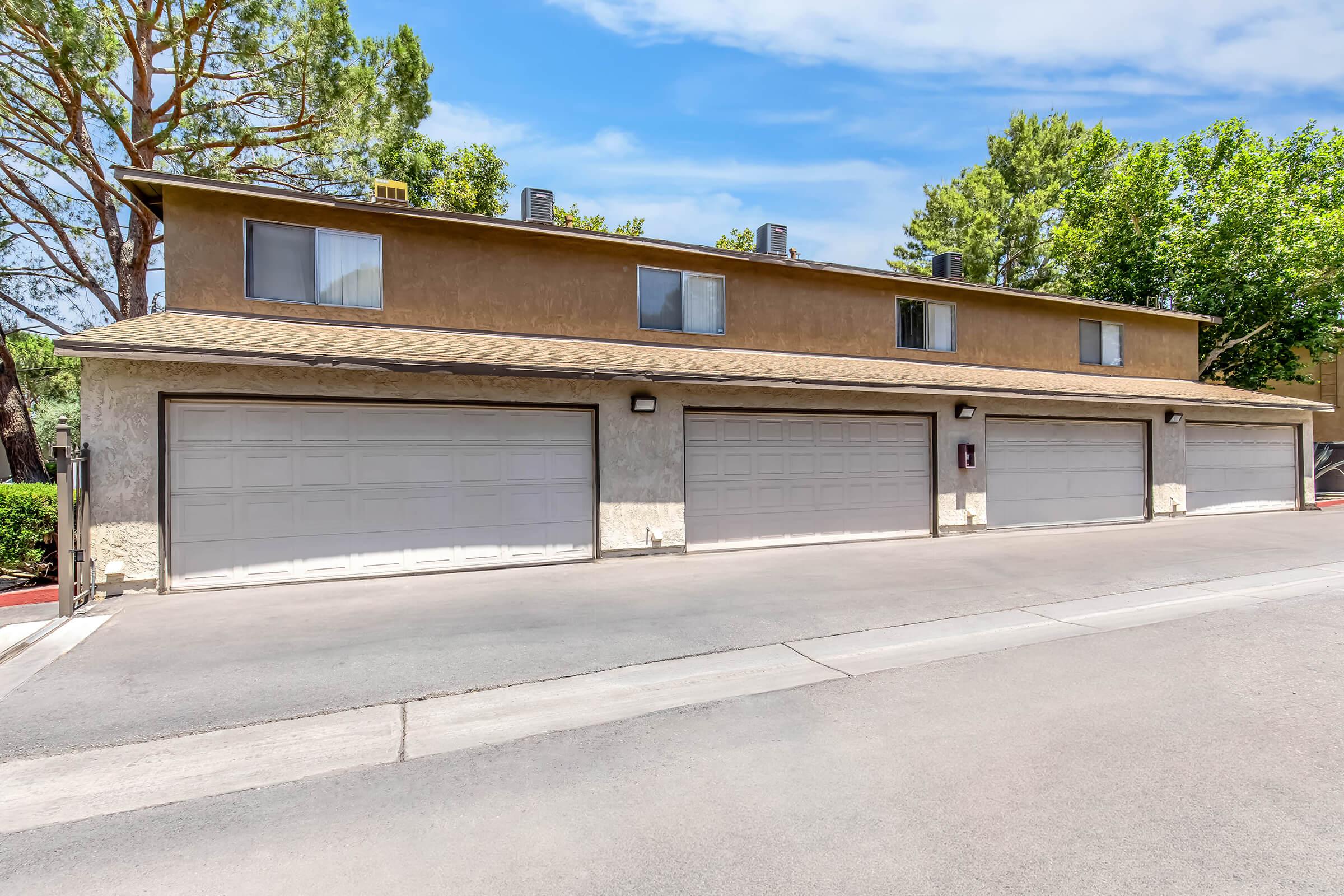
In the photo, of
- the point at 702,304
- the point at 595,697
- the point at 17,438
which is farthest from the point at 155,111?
the point at 595,697

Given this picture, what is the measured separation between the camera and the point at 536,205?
12414 mm

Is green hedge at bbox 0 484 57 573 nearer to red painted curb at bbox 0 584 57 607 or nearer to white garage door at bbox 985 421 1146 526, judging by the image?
red painted curb at bbox 0 584 57 607

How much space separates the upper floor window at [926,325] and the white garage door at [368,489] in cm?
758

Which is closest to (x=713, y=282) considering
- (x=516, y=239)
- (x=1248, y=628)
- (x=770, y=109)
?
(x=516, y=239)

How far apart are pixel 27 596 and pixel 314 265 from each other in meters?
5.42

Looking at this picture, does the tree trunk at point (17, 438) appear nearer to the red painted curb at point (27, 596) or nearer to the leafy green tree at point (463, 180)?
the red painted curb at point (27, 596)

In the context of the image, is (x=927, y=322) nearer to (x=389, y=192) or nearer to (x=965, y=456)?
(x=965, y=456)

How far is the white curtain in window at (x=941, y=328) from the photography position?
14.4 meters

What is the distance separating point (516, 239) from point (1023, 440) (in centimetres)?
1063

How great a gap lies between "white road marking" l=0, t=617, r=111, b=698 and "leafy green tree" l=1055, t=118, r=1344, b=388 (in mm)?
25652

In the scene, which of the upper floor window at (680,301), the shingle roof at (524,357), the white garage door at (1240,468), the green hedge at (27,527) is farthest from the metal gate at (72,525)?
the white garage door at (1240,468)

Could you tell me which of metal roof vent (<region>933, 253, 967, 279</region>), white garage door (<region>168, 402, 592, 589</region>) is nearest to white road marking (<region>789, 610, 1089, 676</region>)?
white garage door (<region>168, 402, 592, 589</region>)

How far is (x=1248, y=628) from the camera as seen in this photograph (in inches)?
248

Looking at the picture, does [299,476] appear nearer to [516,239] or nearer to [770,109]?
[516,239]
